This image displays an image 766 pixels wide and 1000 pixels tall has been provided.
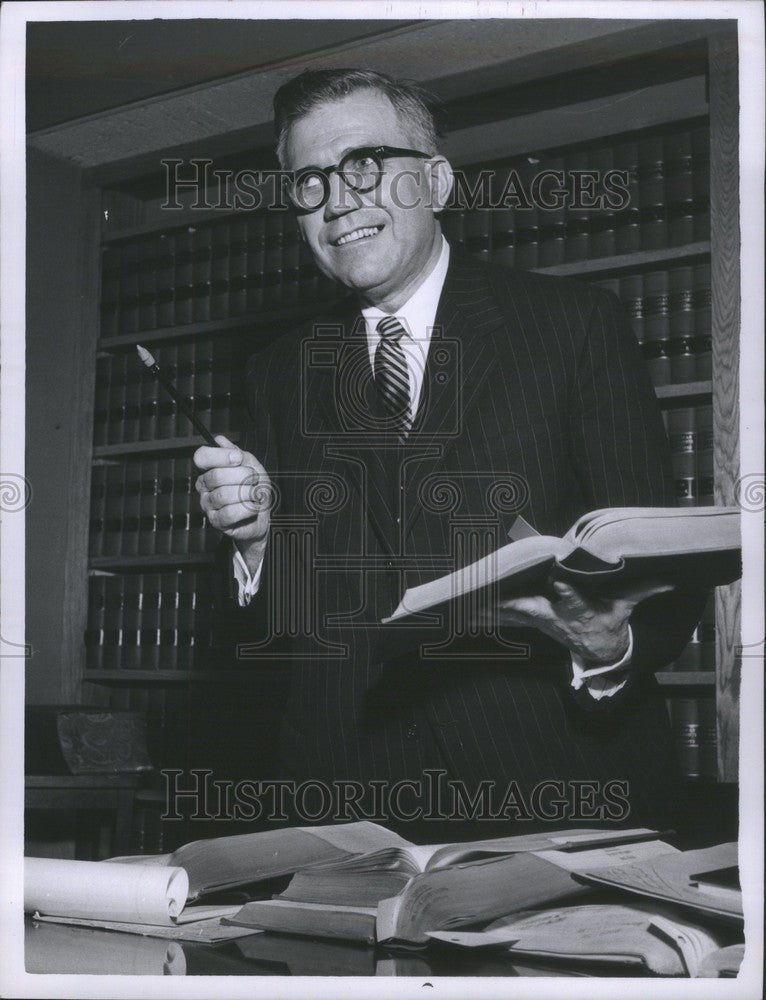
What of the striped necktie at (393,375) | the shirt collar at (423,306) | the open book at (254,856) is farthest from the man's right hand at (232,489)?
the open book at (254,856)

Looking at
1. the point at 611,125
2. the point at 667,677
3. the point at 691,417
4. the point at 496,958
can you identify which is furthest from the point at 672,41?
the point at 496,958

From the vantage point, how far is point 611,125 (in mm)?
1946

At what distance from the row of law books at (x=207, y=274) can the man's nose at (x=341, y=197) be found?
1.87ft

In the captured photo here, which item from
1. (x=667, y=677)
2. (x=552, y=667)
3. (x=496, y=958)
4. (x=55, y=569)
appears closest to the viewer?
(x=496, y=958)

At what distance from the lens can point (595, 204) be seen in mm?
2076

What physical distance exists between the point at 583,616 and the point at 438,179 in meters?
0.74

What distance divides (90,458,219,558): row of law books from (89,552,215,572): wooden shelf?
0.04ft

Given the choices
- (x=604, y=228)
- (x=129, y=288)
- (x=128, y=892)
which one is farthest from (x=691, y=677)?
(x=129, y=288)

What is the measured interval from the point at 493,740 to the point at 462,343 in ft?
1.92

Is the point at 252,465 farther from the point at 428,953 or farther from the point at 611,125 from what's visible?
the point at 611,125

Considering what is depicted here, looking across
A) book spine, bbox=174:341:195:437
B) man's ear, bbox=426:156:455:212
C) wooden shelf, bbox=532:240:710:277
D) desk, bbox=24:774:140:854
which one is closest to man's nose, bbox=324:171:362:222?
man's ear, bbox=426:156:455:212

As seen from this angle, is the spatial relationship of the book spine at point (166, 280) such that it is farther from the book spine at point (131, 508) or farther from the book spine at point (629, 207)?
the book spine at point (629, 207)

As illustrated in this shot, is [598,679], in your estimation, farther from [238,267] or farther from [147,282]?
[147,282]

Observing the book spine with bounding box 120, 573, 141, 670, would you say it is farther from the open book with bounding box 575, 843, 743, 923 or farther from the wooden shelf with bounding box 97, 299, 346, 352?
the open book with bounding box 575, 843, 743, 923
